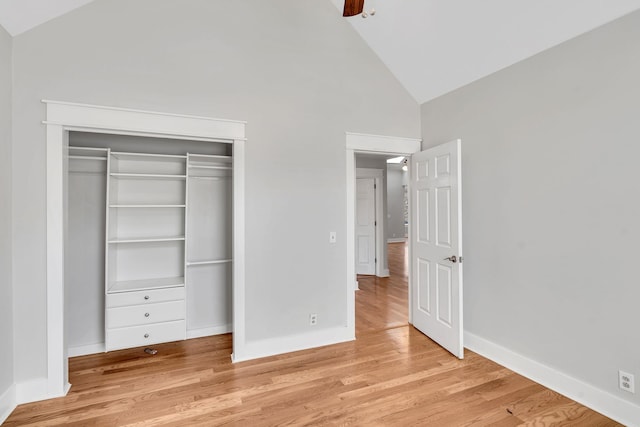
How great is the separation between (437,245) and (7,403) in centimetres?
369

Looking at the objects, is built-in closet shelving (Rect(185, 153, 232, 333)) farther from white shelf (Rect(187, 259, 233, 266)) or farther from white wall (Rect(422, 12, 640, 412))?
white wall (Rect(422, 12, 640, 412))

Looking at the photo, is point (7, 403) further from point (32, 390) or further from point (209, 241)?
point (209, 241)

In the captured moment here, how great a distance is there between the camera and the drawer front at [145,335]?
285 cm

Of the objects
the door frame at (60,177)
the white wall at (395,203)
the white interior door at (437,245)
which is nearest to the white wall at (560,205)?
the white interior door at (437,245)

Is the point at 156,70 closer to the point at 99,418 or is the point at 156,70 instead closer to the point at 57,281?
the point at 57,281

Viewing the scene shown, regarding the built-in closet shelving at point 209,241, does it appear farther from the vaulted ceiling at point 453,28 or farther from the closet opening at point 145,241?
the vaulted ceiling at point 453,28

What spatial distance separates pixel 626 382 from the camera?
1.99 m

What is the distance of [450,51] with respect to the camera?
9.57 feet

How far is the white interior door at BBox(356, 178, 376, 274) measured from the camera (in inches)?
249

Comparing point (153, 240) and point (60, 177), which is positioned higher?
point (60, 177)

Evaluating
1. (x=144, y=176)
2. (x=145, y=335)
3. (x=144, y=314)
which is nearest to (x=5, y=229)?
(x=144, y=176)

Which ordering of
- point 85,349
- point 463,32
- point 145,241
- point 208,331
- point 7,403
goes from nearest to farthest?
point 7,403, point 463,32, point 85,349, point 145,241, point 208,331

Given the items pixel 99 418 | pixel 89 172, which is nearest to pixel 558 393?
pixel 99 418

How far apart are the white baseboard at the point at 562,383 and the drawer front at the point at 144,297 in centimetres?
305
